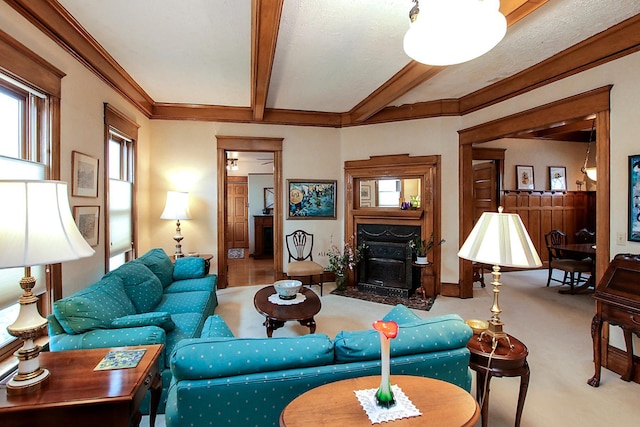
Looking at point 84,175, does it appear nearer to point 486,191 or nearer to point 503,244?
point 503,244

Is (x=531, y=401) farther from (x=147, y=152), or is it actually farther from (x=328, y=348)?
(x=147, y=152)

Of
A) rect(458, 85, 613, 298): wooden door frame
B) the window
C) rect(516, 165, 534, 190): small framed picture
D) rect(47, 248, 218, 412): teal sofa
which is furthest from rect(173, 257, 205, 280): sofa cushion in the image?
rect(516, 165, 534, 190): small framed picture

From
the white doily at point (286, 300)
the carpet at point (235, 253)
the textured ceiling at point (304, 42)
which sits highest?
the textured ceiling at point (304, 42)

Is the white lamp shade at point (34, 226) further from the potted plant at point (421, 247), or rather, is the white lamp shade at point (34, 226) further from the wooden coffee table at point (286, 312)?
Result: the potted plant at point (421, 247)

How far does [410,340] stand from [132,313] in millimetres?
2133

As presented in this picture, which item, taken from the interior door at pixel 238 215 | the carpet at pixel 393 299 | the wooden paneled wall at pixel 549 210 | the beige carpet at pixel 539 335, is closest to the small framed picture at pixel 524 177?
the wooden paneled wall at pixel 549 210

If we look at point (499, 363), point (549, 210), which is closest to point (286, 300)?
point (499, 363)

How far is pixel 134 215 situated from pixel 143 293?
1.79 m

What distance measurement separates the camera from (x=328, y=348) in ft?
4.37

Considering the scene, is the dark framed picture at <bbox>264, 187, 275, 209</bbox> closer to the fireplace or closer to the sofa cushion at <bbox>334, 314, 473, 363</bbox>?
the fireplace

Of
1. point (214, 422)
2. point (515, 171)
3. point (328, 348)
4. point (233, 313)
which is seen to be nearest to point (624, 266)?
point (328, 348)

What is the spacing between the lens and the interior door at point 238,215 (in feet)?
28.4

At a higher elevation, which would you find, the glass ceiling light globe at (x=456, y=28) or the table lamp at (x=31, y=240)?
the glass ceiling light globe at (x=456, y=28)

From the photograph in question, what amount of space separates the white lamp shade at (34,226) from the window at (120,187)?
7.54 feet
